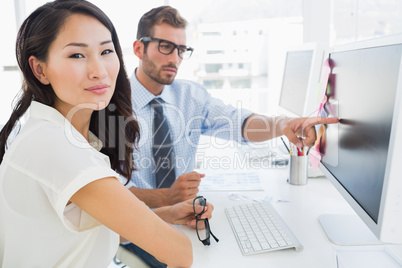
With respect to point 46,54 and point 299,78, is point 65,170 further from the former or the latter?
point 299,78

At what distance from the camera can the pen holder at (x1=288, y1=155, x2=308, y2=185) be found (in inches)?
56.3

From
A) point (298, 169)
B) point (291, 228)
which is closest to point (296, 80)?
point (298, 169)

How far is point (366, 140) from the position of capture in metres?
0.78

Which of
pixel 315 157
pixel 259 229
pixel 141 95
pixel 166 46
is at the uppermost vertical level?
pixel 166 46

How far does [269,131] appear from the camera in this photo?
5.39 feet

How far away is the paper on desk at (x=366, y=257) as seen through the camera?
0.81 metres

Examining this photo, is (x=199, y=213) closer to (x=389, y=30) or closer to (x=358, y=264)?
(x=358, y=264)

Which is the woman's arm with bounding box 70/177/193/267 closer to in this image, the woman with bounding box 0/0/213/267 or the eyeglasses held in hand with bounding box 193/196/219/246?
the woman with bounding box 0/0/213/267

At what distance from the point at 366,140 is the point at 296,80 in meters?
0.99

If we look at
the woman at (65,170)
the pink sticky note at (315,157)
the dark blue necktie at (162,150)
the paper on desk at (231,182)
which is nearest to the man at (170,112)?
the dark blue necktie at (162,150)

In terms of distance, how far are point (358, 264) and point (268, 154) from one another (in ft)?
3.61

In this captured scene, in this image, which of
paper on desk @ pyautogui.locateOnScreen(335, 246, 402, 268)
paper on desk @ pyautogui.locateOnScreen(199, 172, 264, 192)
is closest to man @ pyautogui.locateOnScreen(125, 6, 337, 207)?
paper on desk @ pyautogui.locateOnScreen(199, 172, 264, 192)

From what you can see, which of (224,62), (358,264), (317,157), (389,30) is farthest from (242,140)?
(224,62)

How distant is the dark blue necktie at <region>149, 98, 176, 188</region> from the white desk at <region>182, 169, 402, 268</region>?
34 cm
